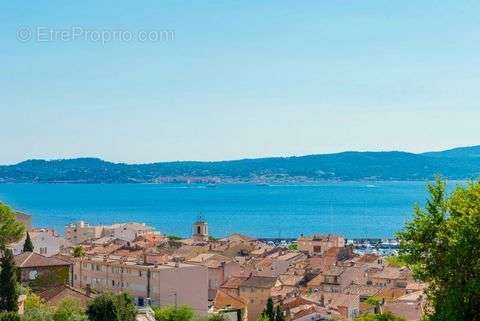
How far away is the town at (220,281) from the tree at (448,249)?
13223mm

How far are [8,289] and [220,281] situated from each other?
106 feet

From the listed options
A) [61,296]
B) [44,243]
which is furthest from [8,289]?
[44,243]

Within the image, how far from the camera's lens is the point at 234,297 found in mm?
49562

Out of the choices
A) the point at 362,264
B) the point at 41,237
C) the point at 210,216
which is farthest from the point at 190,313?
the point at 210,216

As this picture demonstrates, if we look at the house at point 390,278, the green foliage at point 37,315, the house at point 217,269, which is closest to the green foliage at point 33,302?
the green foliage at point 37,315

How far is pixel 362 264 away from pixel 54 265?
34.3 m

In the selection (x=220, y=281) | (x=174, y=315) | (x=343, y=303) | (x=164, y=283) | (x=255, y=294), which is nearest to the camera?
(x=174, y=315)

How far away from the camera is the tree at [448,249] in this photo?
713 inches

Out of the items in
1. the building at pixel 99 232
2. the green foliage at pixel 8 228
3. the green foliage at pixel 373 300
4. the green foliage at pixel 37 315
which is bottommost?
the green foliage at pixel 373 300

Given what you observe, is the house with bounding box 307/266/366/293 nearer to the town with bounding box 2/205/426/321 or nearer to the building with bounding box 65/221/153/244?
the town with bounding box 2/205/426/321

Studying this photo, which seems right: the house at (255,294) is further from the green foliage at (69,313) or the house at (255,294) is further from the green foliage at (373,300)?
the green foliage at (69,313)

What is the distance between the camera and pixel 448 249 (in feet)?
62.7

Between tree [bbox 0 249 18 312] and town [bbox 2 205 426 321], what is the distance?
64.9 inches

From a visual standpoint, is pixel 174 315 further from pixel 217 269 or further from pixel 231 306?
pixel 217 269
